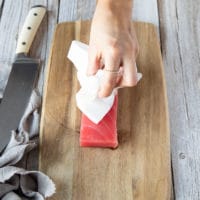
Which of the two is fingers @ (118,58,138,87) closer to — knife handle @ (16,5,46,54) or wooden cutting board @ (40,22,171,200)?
wooden cutting board @ (40,22,171,200)

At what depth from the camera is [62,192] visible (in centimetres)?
72

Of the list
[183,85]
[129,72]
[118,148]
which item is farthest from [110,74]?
[183,85]

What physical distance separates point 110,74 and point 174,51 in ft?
1.10

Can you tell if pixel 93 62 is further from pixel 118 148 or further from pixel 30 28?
pixel 30 28

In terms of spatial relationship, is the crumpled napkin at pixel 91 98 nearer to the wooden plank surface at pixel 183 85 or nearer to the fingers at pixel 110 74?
the fingers at pixel 110 74

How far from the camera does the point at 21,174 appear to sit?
2.35 ft

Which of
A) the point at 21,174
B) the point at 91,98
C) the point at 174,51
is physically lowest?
the point at 21,174

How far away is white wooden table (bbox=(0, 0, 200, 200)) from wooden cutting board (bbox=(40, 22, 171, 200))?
6 cm

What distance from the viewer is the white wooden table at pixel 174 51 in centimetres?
81

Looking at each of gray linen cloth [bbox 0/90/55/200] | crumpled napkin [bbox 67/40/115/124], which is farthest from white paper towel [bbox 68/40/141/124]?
gray linen cloth [bbox 0/90/55/200]

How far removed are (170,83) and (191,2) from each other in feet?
0.98

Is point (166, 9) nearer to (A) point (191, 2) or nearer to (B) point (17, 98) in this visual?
(A) point (191, 2)

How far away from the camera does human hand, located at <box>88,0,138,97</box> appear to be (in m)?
0.67

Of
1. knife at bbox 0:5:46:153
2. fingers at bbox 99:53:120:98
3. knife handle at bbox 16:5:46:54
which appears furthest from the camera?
knife handle at bbox 16:5:46:54
